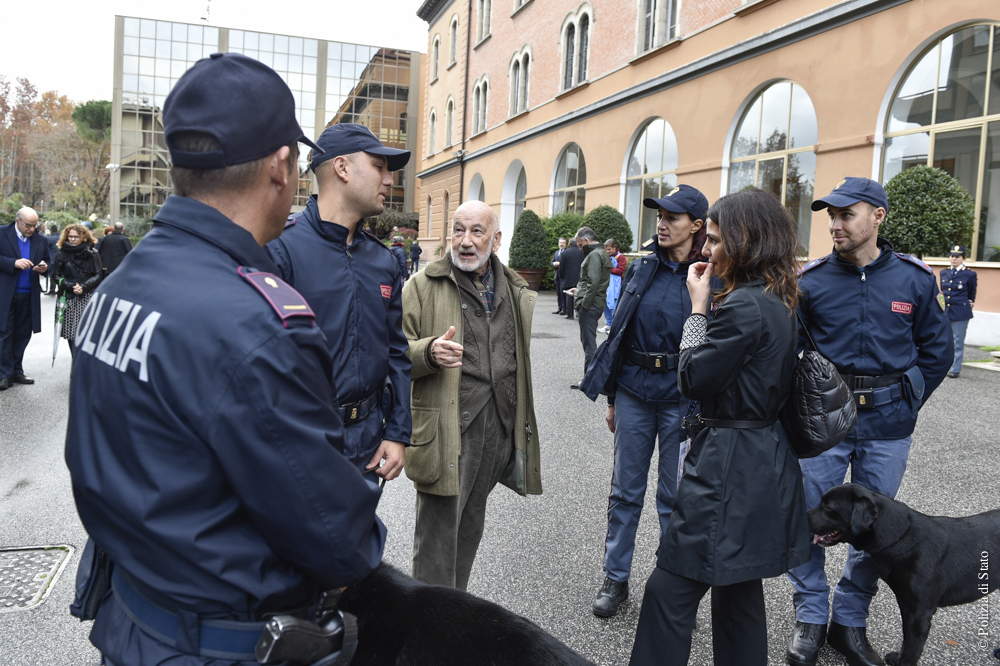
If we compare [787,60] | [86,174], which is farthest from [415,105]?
[787,60]

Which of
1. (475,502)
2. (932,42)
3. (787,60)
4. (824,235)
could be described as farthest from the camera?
(787,60)

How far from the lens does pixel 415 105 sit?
2120 inches

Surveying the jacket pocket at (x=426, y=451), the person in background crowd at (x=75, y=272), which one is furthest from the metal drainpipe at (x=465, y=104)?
the jacket pocket at (x=426, y=451)

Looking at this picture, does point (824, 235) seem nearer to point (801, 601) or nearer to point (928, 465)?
point (928, 465)

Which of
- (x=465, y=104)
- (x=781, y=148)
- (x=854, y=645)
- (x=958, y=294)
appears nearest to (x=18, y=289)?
(x=854, y=645)

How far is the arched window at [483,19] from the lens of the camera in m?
32.8

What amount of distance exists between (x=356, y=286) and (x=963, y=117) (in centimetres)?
1320

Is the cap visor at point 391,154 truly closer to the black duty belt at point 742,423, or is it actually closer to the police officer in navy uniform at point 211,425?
the police officer in navy uniform at point 211,425

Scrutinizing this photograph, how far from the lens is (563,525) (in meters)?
4.71

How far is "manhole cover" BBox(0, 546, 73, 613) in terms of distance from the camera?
3.50m

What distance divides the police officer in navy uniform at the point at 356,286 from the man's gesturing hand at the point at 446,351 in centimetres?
14

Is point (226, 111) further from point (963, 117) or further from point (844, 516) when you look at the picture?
point (963, 117)

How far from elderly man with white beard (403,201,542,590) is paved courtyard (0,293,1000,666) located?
0.63 m

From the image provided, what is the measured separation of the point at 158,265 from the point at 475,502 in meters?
2.44
